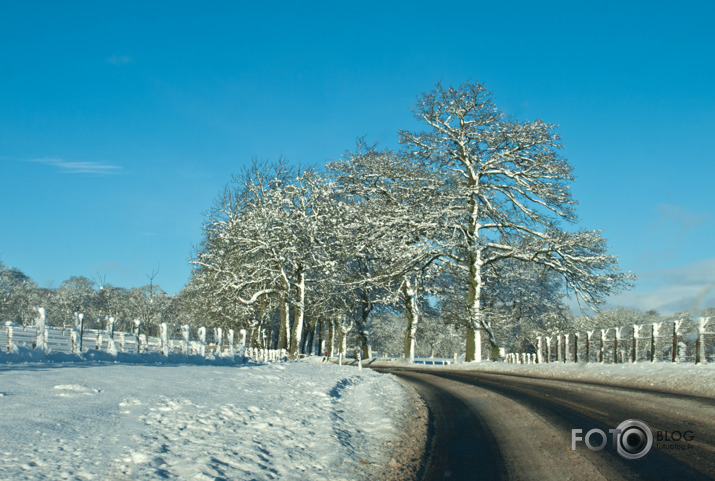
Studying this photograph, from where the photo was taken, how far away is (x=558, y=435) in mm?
6391

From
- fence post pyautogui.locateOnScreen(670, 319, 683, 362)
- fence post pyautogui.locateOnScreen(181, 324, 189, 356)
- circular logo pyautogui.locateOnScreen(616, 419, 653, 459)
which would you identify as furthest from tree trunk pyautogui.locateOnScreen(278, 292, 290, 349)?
circular logo pyautogui.locateOnScreen(616, 419, 653, 459)

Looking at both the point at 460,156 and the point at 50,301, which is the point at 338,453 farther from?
the point at 50,301

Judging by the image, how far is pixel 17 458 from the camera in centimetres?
380

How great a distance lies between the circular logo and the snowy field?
2.73 meters

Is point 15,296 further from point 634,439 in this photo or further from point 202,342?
point 634,439

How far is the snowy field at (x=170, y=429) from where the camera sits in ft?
13.4

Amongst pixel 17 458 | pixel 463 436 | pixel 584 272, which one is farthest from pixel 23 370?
pixel 584 272

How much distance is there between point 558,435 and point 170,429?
15.6ft

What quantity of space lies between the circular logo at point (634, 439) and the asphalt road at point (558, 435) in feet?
0.31

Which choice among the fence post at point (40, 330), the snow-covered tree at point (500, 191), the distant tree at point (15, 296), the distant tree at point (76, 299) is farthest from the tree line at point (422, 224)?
the distant tree at point (76, 299)

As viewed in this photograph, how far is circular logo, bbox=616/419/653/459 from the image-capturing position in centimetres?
549

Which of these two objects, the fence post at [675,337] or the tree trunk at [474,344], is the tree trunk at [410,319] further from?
the fence post at [675,337]

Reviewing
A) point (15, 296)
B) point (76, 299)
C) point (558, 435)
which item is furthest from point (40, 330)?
point (76, 299)

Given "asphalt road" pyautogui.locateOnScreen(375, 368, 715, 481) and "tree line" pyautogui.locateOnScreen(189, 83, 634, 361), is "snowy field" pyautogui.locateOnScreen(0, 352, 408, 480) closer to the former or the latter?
"asphalt road" pyautogui.locateOnScreen(375, 368, 715, 481)
